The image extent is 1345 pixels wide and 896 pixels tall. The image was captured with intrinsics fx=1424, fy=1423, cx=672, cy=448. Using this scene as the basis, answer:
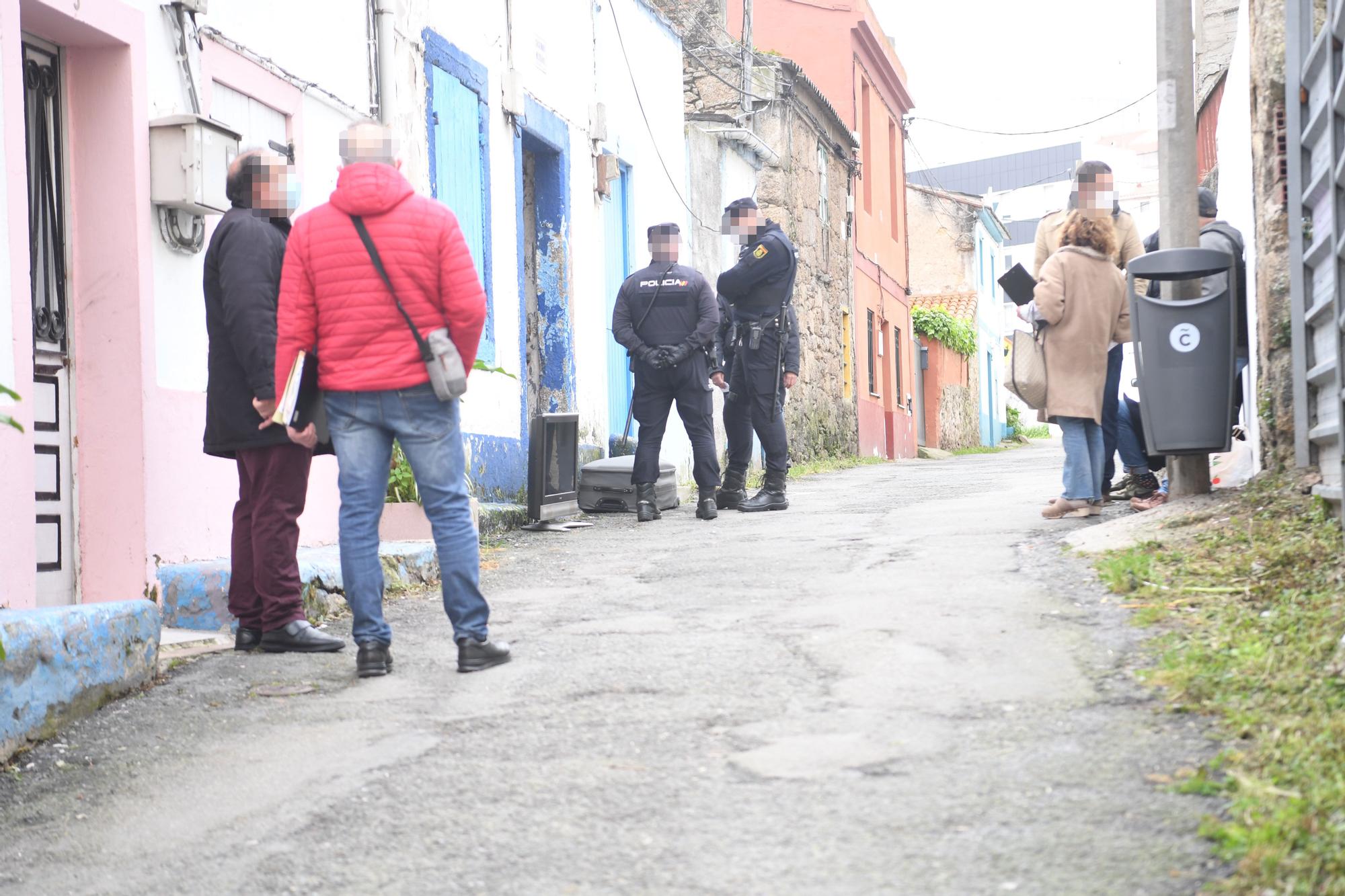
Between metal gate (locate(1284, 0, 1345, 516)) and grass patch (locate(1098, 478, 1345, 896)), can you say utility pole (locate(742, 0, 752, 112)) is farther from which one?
grass patch (locate(1098, 478, 1345, 896))

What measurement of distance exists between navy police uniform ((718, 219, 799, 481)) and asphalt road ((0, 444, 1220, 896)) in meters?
3.70

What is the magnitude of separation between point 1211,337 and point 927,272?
31.8 meters

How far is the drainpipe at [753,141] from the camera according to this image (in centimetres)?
1631

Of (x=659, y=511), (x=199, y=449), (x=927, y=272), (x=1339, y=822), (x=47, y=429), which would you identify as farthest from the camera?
(x=927, y=272)

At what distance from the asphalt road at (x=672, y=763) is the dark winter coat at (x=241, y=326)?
2.69 feet

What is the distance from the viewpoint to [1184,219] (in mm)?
6684

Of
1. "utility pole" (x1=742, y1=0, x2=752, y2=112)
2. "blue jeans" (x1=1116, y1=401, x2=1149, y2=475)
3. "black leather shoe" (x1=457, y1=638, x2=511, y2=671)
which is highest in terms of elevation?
"utility pole" (x1=742, y1=0, x2=752, y2=112)

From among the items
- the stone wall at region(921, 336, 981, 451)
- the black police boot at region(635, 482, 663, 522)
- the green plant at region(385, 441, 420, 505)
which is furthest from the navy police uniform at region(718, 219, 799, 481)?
the stone wall at region(921, 336, 981, 451)

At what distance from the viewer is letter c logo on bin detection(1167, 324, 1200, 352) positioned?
643cm

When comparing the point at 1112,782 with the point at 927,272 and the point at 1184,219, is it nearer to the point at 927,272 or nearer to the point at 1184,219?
the point at 1184,219

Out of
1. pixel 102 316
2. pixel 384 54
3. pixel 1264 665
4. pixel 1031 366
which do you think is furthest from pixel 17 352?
pixel 1031 366

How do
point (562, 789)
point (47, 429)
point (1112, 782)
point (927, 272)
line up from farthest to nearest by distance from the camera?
point (927, 272) → point (47, 429) → point (562, 789) → point (1112, 782)

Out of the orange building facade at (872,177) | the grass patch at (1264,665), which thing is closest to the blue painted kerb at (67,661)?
the grass patch at (1264,665)

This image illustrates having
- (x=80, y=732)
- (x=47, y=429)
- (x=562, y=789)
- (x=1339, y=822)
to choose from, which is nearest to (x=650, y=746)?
(x=562, y=789)
